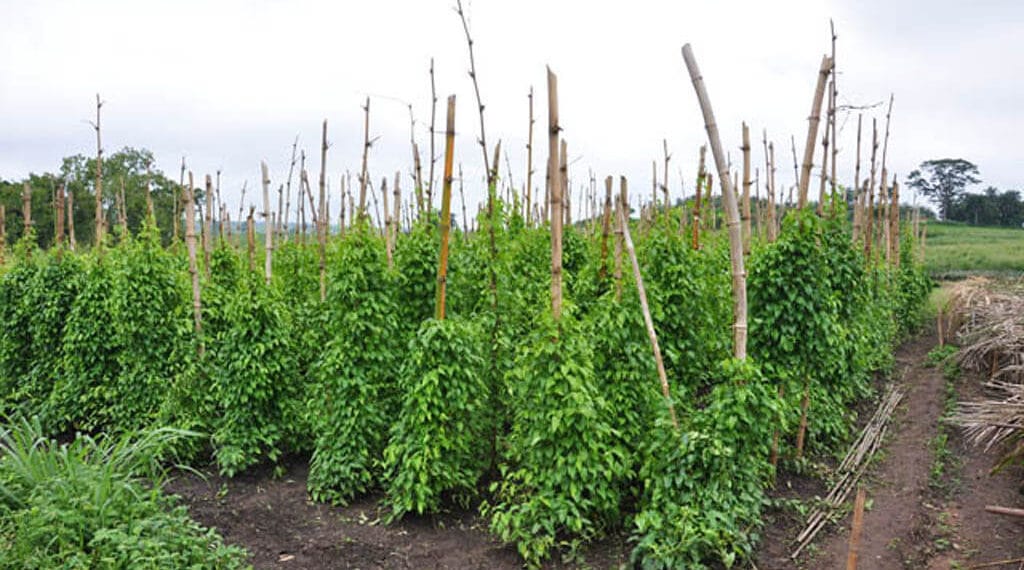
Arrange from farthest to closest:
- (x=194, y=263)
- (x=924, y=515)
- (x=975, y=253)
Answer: (x=975, y=253) < (x=194, y=263) < (x=924, y=515)

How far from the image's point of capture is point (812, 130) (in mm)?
4898

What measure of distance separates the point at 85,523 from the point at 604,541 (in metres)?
3.22

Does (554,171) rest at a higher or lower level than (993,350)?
higher

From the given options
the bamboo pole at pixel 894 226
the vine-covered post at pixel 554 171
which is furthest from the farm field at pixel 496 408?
the bamboo pole at pixel 894 226

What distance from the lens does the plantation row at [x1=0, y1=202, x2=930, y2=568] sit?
4.21 m

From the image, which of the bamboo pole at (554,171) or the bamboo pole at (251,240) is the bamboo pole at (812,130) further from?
the bamboo pole at (251,240)

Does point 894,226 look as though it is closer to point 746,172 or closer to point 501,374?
point 746,172

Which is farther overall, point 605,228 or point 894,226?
point 894,226

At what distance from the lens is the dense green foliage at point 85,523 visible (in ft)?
12.3

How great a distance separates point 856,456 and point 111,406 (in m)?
7.54

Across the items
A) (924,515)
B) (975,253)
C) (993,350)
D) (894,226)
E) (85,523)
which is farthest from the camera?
(975,253)

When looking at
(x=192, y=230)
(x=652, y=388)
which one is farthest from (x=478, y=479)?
(x=192, y=230)

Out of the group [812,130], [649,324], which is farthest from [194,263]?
[812,130]

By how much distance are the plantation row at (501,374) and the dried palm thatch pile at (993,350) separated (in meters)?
1.16
